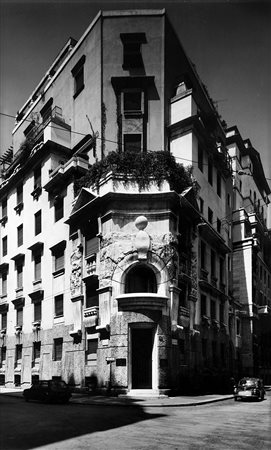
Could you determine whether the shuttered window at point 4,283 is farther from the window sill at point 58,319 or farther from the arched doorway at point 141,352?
the arched doorway at point 141,352

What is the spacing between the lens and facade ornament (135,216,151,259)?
26047 millimetres

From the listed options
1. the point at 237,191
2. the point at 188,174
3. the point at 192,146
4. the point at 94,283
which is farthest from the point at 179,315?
the point at 237,191

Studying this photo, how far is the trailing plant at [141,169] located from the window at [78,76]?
724cm

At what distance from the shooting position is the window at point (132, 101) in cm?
3044

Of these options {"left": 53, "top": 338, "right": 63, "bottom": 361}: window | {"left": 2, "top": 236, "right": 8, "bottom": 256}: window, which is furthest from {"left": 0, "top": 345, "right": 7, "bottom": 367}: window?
{"left": 53, "top": 338, "right": 63, "bottom": 361}: window

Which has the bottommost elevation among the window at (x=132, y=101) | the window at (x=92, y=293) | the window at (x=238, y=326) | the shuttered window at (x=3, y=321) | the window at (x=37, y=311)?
the window at (x=238, y=326)

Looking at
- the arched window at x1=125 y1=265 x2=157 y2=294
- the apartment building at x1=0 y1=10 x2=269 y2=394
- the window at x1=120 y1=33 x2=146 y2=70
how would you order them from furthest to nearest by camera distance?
the window at x1=120 y1=33 x2=146 y2=70 → the arched window at x1=125 y1=265 x2=157 y2=294 → the apartment building at x1=0 y1=10 x2=269 y2=394

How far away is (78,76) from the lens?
108 ft

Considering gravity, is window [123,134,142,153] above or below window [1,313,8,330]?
above

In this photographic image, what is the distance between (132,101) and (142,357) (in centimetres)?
1620

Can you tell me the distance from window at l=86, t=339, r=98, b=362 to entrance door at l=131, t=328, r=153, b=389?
2.68m

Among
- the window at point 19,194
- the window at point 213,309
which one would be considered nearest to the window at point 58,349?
the window at point 213,309

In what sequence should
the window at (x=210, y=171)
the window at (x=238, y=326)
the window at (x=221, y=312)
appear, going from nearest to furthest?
1. the window at (x=210, y=171)
2. the window at (x=221, y=312)
3. the window at (x=238, y=326)

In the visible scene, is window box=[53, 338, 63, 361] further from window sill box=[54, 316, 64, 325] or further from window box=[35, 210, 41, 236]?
window box=[35, 210, 41, 236]
